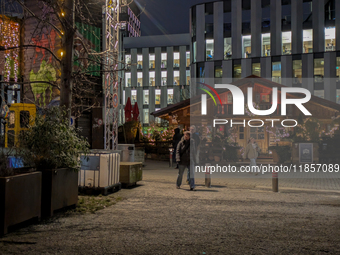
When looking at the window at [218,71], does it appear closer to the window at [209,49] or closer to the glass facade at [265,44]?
the window at [209,49]

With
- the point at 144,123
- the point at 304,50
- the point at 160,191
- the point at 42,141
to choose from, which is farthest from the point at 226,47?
the point at 42,141

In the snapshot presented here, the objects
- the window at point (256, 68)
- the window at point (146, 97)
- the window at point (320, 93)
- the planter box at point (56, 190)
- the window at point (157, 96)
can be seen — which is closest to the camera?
the planter box at point (56, 190)

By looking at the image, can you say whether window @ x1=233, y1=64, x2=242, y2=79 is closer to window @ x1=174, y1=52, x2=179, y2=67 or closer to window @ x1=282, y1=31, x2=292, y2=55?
window @ x1=282, y1=31, x2=292, y2=55

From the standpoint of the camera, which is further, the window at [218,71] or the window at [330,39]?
the window at [218,71]

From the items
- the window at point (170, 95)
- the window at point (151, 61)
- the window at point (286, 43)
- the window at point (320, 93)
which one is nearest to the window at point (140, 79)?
the window at point (151, 61)

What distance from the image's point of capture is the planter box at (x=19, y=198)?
5566 mm

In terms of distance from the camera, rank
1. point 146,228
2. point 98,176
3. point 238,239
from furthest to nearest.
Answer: point 98,176 → point 146,228 → point 238,239

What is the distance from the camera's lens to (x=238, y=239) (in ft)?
18.3

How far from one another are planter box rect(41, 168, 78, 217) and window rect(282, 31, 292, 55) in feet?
127

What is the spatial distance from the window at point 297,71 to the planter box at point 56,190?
38.0m

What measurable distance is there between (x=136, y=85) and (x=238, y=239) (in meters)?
60.1

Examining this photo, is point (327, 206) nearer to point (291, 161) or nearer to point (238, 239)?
point (238, 239)

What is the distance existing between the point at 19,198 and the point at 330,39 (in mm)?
41153

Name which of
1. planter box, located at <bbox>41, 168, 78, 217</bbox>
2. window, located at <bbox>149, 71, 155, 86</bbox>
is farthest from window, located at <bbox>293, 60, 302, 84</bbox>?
planter box, located at <bbox>41, 168, 78, 217</bbox>
